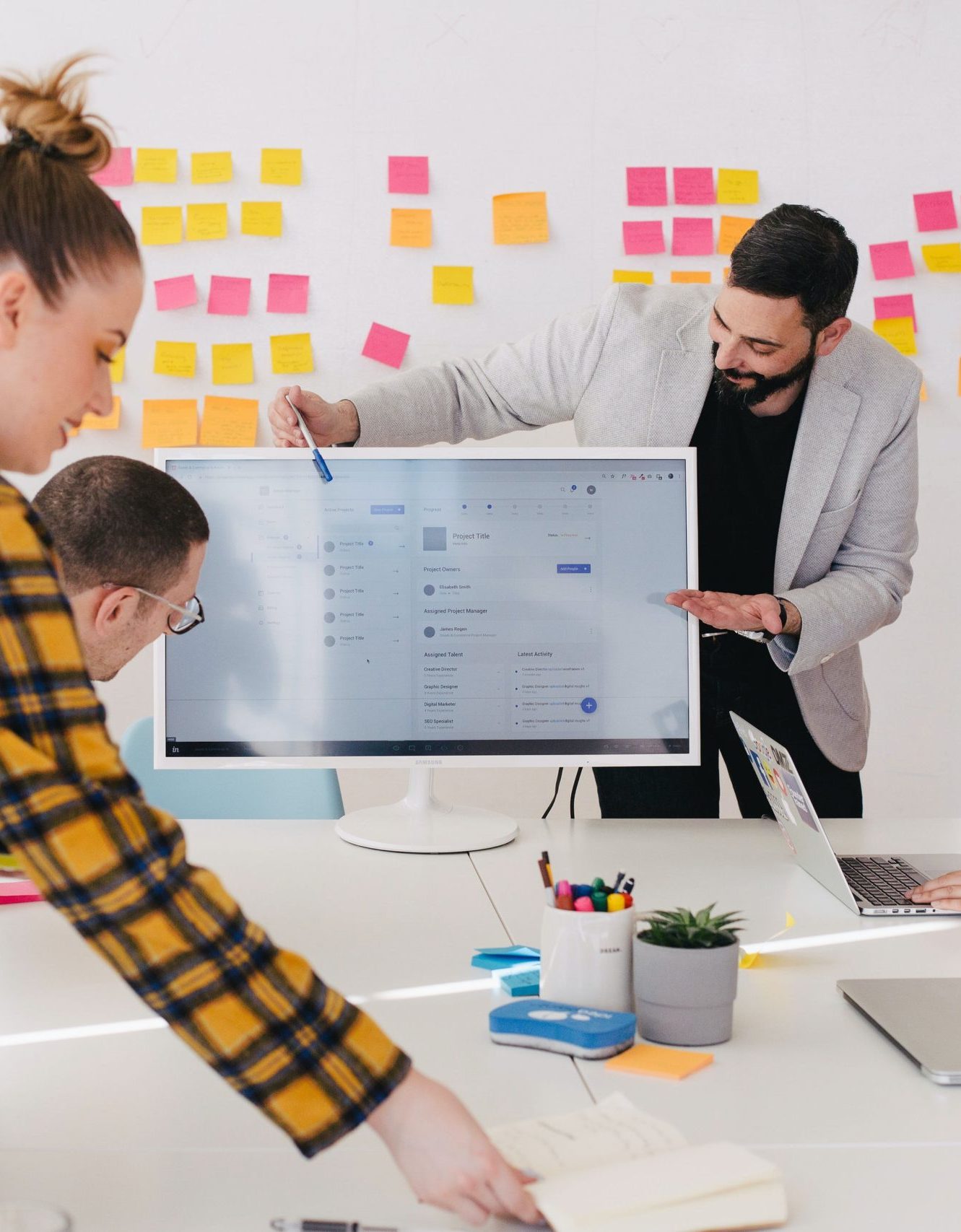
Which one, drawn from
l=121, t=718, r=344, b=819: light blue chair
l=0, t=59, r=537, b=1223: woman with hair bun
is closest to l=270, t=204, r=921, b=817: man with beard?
l=121, t=718, r=344, b=819: light blue chair

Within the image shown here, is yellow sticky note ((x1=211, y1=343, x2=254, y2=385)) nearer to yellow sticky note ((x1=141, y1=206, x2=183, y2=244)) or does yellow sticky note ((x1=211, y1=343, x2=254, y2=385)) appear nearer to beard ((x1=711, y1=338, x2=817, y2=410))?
yellow sticky note ((x1=141, y1=206, x2=183, y2=244))

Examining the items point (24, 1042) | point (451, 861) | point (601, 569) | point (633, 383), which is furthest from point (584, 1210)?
Answer: point (633, 383)

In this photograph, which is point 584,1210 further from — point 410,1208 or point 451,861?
point 451,861

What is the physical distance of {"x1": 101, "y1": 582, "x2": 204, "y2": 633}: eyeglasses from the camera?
1354 mm

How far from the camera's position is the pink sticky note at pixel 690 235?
274 cm

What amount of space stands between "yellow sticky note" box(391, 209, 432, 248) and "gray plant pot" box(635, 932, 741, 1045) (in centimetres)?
201

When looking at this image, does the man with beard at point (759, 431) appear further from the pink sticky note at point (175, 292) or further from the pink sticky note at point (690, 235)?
the pink sticky note at point (175, 292)

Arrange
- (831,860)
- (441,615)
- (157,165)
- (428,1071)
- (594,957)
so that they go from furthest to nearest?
(157,165) → (441,615) → (831,860) → (594,957) → (428,1071)

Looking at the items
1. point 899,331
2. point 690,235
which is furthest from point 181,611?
point 899,331

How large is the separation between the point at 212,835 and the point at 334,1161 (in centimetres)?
86

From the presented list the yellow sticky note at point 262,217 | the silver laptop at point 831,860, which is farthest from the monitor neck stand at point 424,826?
the yellow sticky note at point 262,217

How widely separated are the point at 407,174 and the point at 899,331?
107 cm

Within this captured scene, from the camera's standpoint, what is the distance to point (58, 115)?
76 centimetres

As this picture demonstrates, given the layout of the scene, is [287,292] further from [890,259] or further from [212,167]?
[890,259]
